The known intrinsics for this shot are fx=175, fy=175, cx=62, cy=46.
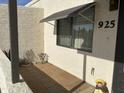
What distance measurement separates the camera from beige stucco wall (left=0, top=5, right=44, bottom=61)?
30.3ft

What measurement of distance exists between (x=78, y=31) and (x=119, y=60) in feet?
8.46

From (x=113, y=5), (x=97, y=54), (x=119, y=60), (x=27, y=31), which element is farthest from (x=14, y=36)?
(x=27, y=31)

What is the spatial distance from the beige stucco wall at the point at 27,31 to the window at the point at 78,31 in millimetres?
1754

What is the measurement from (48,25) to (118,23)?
18.1 feet

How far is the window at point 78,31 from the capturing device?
5973 mm

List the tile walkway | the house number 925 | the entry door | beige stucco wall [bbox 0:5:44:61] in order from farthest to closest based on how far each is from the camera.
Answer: beige stucco wall [bbox 0:5:44:61] → the tile walkway → the house number 925 → the entry door

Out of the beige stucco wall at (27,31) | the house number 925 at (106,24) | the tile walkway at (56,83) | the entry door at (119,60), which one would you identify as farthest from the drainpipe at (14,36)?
the beige stucco wall at (27,31)

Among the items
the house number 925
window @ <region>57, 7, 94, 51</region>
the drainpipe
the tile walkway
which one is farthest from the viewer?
window @ <region>57, 7, 94, 51</region>

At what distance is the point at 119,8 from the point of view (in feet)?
14.7

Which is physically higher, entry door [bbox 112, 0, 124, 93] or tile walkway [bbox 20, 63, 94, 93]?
entry door [bbox 112, 0, 124, 93]

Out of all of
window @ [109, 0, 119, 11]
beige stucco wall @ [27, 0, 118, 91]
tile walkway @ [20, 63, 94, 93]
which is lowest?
tile walkway @ [20, 63, 94, 93]

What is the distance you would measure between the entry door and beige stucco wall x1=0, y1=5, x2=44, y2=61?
20.0ft

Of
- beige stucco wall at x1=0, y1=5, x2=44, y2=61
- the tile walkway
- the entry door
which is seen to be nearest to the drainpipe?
the tile walkway

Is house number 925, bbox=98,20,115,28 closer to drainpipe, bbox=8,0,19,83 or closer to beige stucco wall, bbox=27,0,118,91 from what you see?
beige stucco wall, bbox=27,0,118,91
